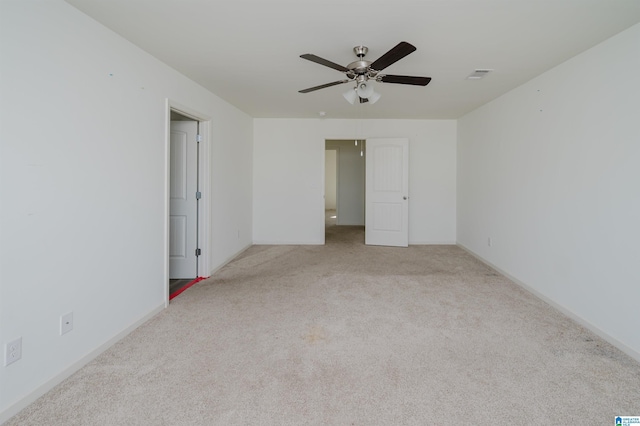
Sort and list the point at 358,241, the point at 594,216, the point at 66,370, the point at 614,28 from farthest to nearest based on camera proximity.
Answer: the point at 358,241
the point at 594,216
the point at 614,28
the point at 66,370

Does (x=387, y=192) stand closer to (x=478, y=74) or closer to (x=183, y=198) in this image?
(x=478, y=74)

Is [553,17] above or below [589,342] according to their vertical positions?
above

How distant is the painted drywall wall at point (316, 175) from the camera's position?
589 cm

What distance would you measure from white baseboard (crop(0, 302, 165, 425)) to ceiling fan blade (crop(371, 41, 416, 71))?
2810mm

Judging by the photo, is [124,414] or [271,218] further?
[271,218]

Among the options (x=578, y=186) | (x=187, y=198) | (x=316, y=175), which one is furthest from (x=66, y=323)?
(x=316, y=175)

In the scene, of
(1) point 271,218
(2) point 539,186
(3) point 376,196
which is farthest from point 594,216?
(1) point 271,218

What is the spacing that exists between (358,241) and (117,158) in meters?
4.71

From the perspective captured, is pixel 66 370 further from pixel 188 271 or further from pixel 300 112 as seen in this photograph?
pixel 300 112

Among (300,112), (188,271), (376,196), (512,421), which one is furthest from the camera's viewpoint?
(376,196)

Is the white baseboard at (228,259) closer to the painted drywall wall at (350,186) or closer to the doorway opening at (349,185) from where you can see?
the doorway opening at (349,185)

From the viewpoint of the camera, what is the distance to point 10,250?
5.42 ft

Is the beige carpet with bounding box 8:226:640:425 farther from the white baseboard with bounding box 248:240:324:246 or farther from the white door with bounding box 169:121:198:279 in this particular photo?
the white baseboard with bounding box 248:240:324:246

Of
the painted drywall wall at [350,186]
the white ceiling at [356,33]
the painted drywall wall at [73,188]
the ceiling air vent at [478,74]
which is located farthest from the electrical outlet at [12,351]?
the painted drywall wall at [350,186]
